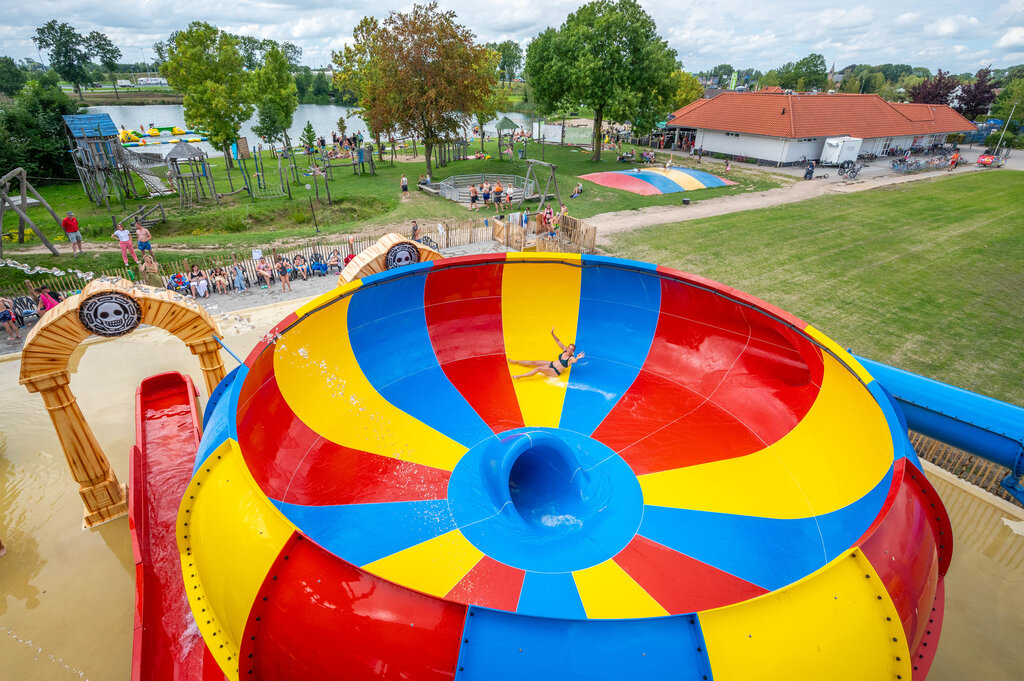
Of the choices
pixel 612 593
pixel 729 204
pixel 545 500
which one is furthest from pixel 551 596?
pixel 729 204

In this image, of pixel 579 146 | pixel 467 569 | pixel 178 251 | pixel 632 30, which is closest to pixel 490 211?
pixel 178 251

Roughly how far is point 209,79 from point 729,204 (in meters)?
27.9

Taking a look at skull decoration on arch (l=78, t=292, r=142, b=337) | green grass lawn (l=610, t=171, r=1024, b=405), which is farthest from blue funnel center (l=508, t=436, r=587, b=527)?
green grass lawn (l=610, t=171, r=1024, b=405)

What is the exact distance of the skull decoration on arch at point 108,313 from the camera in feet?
18.7

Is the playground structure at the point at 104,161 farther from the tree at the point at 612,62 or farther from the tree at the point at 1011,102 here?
the tree at the point at 1011,102

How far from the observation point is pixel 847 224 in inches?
854

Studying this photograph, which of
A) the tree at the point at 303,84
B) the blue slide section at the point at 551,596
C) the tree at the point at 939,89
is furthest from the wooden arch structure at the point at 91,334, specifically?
the tree at the point at 303,84

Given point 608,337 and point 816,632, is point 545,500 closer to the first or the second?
point 608,337

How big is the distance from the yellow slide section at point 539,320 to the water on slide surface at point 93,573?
528 centimetres

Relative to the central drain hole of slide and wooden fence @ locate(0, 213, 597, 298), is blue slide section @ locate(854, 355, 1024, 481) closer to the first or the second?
the central drain hole of slide

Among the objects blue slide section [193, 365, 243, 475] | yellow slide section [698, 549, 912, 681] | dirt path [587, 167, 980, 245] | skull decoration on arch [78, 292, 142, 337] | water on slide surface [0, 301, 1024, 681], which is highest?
skull decoration on arch [78, 292, 142, 337]

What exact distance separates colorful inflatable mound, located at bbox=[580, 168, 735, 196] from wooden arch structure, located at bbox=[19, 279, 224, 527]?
23584mm

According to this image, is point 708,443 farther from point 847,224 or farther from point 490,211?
point 847,224

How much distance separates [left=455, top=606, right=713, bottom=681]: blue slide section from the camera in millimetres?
3076
